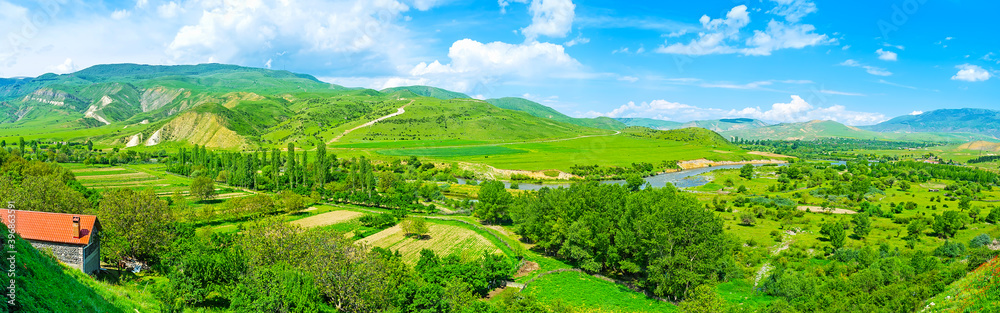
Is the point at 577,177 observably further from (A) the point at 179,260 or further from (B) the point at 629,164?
(A) the point at 179,260

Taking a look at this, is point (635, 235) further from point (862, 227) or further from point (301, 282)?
point (862, 227)

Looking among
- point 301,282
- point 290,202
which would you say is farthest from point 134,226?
point 290,202

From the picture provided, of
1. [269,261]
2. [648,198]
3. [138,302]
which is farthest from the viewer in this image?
[648,198]

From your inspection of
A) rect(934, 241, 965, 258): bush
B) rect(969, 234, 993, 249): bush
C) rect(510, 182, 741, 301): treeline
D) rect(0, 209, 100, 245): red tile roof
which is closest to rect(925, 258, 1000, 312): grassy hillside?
rect(510, 182, 741, 301): treeline

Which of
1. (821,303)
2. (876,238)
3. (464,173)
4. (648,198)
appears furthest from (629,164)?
(821,303)

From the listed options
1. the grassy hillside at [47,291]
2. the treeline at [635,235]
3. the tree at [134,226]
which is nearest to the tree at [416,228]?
the treeline at [635,235]

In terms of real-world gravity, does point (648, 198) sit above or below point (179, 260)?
above

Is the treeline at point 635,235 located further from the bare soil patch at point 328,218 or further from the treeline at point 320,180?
the treeline at point 320,180

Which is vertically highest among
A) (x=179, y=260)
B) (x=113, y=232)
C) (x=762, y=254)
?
(x=113, y=232)

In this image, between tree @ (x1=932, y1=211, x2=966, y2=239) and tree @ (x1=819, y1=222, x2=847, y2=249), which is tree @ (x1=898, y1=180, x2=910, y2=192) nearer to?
tree @ (x1=932, y1=211, x2=966, y2=239)
